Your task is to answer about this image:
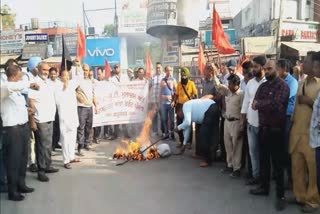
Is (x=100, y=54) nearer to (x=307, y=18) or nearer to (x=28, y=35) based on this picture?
(x=28, y=35)

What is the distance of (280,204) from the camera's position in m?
4.61

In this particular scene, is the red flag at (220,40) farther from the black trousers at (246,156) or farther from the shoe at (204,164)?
the black trousers at (246,156)

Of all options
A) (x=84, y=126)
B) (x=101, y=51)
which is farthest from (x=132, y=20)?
(x=84, y=126)

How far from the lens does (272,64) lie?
4.73 m

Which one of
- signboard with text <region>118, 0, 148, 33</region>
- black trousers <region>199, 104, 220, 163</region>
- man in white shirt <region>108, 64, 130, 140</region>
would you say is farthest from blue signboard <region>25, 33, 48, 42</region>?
black trousers <region>199, 104, 220, 163</region>

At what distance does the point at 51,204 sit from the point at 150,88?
4.91m

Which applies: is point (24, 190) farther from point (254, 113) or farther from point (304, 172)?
point (304, 172)

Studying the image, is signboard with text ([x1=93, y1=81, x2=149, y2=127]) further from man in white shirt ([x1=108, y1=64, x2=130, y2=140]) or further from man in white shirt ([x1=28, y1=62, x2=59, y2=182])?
man in white shirt ([x1=28, y1=62, x2=59, y2=182])

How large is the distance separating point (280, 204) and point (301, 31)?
2112cm

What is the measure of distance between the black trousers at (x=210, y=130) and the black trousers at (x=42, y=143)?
2.59 m

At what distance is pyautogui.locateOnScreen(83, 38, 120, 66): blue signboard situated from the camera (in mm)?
23422

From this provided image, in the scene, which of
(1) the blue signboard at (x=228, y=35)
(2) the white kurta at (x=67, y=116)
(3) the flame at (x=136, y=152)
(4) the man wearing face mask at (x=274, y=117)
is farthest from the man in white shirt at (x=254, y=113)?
(1) the blue signboard at (x=228, y=35)

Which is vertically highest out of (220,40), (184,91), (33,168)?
(220,40)

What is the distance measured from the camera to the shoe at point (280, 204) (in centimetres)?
457
